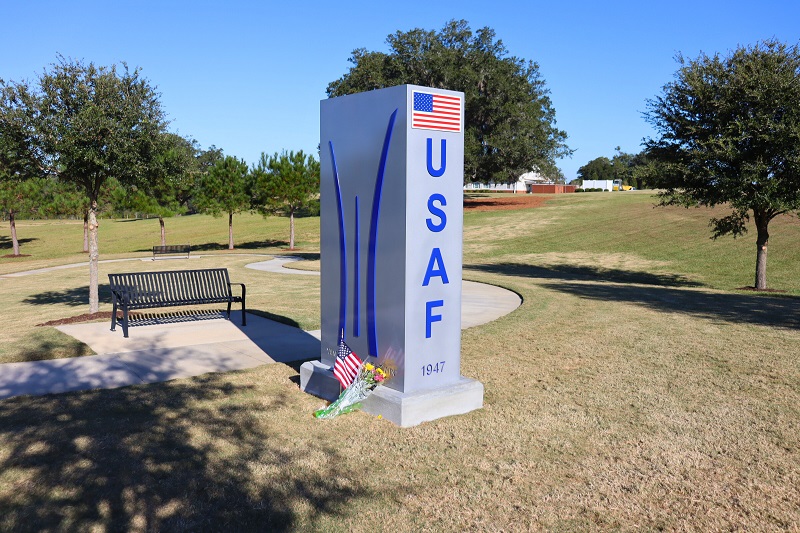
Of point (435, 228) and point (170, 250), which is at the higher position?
point (435, 228)

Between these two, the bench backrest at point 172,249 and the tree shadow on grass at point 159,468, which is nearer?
the tree shadow on grass at point 159,468

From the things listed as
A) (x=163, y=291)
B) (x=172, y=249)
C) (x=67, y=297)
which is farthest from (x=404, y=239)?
(x=172, y=249)

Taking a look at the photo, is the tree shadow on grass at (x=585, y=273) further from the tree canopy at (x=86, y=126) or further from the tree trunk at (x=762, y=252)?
the tree canopy at (x=86, y=126)

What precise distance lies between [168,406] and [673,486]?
15.0 feet

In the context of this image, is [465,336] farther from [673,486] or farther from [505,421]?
[673,486]

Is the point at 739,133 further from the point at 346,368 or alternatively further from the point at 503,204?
the point at 503,204

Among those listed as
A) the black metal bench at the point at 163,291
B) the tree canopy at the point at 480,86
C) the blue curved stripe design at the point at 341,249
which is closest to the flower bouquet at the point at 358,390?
the blue curved stripe design at the point at 341,249

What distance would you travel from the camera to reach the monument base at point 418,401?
20.5 ft

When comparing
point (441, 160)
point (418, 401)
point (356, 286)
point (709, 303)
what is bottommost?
point (709, 303)

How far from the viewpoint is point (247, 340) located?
10141 millimetres

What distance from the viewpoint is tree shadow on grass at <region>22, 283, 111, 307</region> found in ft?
55.2

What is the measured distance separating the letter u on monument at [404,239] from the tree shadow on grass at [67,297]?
11223 mm

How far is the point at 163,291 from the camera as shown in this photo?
38.3ft

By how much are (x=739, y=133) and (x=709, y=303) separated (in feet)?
20.9
